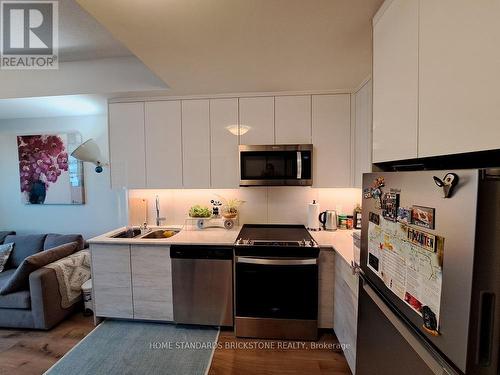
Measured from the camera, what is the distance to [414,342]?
80 cm

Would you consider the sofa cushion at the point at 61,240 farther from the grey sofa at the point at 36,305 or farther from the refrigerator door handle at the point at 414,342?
the refrigerator door handle at the point at 414,342

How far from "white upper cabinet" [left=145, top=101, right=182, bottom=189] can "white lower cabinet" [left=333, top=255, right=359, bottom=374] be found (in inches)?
72.7

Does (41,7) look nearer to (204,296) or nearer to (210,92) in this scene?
(210,92)

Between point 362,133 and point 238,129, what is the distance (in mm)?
1225

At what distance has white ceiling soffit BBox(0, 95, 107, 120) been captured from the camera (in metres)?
2.46

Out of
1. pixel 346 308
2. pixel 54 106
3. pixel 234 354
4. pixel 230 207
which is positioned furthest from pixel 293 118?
pixel 54 106

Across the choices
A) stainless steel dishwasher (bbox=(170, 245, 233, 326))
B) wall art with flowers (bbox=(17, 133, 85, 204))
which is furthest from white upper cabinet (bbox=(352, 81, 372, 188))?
wall art with flowers (bbox=(17, 133, 85, 204))

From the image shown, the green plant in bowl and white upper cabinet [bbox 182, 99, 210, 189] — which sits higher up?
white upper cabinet [bbox 182, 99, 210, 189]

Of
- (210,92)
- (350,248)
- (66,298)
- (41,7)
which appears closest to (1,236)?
(66,298)

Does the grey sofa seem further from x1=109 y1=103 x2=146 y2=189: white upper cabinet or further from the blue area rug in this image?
x1=109 y1=103 x2=146 y2=189: white upper cabinet

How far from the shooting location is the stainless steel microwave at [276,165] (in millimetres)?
2295

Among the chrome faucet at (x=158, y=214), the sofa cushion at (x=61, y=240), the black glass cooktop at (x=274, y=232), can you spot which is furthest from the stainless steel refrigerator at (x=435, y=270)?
the sofa cushion at (x=61, y=240)

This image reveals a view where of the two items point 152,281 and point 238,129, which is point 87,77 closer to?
point 238,129

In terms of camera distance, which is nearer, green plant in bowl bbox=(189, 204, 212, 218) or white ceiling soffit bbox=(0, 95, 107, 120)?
white ceiling soffit bbox=(0, 95, 107, 120)
